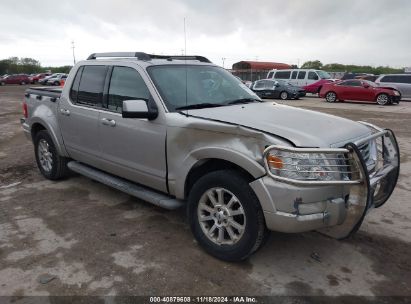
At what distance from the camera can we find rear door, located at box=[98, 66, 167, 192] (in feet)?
13.0

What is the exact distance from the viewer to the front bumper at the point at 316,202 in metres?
2.96

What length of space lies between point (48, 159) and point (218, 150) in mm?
3574

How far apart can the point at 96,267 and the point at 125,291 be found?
0.49 m

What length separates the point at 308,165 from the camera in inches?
117

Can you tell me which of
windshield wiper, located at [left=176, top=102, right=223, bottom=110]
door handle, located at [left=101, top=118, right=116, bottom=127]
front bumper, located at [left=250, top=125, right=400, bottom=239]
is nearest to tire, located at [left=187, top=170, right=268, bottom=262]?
front bumper, located at [left=250, top=125, right=400, bottom=239]

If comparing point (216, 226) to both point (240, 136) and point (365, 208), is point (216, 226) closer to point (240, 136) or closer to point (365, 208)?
point (240, 136)

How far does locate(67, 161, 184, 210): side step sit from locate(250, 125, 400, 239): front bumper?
3.58 feet

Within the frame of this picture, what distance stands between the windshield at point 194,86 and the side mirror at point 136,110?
0.23 metres

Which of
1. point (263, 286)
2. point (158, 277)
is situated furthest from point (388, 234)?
point (158, 277)

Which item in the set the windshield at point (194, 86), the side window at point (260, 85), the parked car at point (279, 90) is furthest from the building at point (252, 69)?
the windshield at point (194, 86)

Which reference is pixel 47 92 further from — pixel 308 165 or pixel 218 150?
pixel 308 165

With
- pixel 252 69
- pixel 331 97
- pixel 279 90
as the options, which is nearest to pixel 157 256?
pixel 331 97

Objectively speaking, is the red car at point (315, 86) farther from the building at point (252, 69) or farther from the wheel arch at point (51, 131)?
the wheel arch at point (51, 131)

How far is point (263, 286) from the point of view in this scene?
317cm
